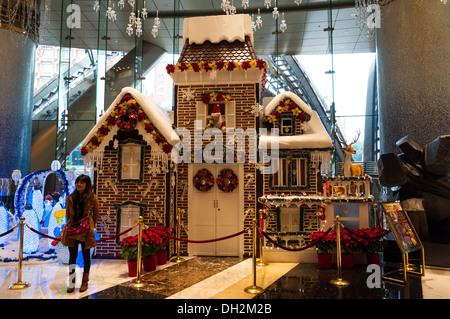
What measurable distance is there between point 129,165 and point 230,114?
8.99ft

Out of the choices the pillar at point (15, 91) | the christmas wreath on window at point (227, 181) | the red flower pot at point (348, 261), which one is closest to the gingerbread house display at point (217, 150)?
the christmas wreath on window at point (227, 181)

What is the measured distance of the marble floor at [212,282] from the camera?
472 cm

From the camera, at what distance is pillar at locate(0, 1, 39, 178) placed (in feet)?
34.6

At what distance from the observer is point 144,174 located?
24.2ft

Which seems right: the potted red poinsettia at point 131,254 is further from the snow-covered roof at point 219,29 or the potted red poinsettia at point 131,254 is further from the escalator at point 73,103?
the escalator at point 73,103

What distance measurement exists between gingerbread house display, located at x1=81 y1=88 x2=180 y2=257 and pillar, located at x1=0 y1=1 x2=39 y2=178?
5.31 m

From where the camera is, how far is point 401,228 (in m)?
5.34

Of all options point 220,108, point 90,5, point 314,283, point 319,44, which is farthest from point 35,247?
point 319,44

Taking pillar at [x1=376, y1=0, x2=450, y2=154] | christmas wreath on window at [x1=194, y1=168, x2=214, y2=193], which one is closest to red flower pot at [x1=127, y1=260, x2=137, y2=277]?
christmas wreath on window at [x1=194, y1=168, x2=214, y2=193]

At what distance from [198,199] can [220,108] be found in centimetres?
233

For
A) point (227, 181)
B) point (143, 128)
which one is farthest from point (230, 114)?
point (143, 128)

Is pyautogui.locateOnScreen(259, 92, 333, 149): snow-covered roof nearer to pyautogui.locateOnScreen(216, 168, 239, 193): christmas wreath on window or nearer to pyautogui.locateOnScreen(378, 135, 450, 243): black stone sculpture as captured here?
pyautogui.locateOnScreen(216, 168, 239, 193): christmas wreath on window

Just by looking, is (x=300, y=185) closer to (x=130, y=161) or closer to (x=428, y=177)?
(x=428, y=177)

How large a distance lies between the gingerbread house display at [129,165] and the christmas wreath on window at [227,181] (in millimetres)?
1166
